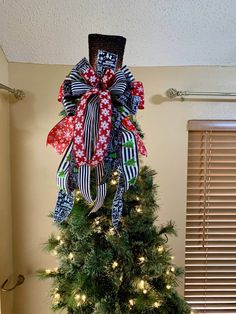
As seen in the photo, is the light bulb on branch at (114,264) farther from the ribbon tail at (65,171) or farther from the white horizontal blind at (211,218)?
the white horizontal blind at (211,218)

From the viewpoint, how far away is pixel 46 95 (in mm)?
1436

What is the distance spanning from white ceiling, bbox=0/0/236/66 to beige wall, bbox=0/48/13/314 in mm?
219

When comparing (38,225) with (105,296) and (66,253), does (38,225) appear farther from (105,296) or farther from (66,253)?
(105,296)

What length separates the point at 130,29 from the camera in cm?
120

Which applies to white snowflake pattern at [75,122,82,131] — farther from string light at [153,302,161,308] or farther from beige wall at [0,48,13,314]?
beige wall at [0,48,13,314]

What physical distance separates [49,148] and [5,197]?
361mm

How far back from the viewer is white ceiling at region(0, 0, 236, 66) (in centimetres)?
109

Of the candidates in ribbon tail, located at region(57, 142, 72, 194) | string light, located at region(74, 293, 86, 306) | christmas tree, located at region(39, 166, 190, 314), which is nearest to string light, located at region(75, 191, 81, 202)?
christmas tree, located at region(39, 166, 190, 314)

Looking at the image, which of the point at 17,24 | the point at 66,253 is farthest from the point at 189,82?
the point at 66,253

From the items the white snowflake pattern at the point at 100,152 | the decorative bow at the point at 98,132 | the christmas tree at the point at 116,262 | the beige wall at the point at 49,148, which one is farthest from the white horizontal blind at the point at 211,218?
the white snowflake pattern at the point at 100,152

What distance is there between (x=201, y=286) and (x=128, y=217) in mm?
1075

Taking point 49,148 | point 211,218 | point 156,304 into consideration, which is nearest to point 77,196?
point 156,304

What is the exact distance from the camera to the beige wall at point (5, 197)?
1340 mm

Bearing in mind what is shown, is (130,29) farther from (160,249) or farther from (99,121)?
(160,249)
